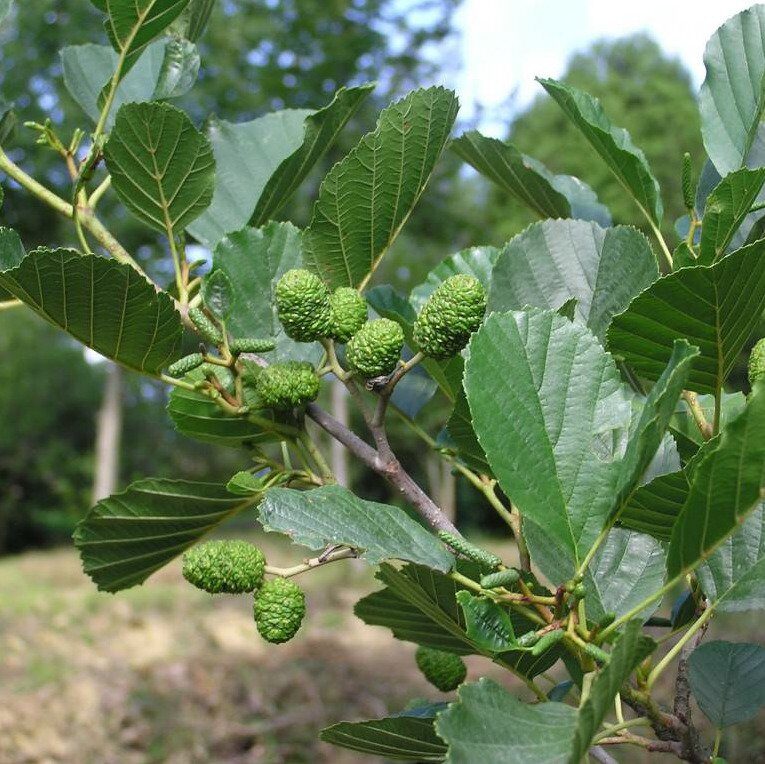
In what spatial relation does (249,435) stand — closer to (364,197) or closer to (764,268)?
(364,197)

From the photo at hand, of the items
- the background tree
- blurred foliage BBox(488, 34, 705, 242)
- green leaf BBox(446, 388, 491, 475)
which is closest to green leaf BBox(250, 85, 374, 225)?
green leaf BBox(446, 388, 491, 475)

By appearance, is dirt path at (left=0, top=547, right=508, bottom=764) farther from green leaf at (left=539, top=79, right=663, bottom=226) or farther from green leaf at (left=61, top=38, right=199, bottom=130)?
green leaf at (left=539, top=79, right=663, bottom=226)

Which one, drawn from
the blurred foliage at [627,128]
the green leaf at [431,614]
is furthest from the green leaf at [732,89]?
the blurred foliage at [627,128]

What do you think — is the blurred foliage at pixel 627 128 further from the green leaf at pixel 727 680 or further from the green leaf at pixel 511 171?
the green leaf at pixel 727 680

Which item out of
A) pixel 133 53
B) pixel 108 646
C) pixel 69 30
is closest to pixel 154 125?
pixel 133 53

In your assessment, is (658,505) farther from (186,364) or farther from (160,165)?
(160,165)

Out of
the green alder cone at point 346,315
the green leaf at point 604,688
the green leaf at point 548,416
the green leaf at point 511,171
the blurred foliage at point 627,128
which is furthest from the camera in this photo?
the blurred foliage at point 627,128
